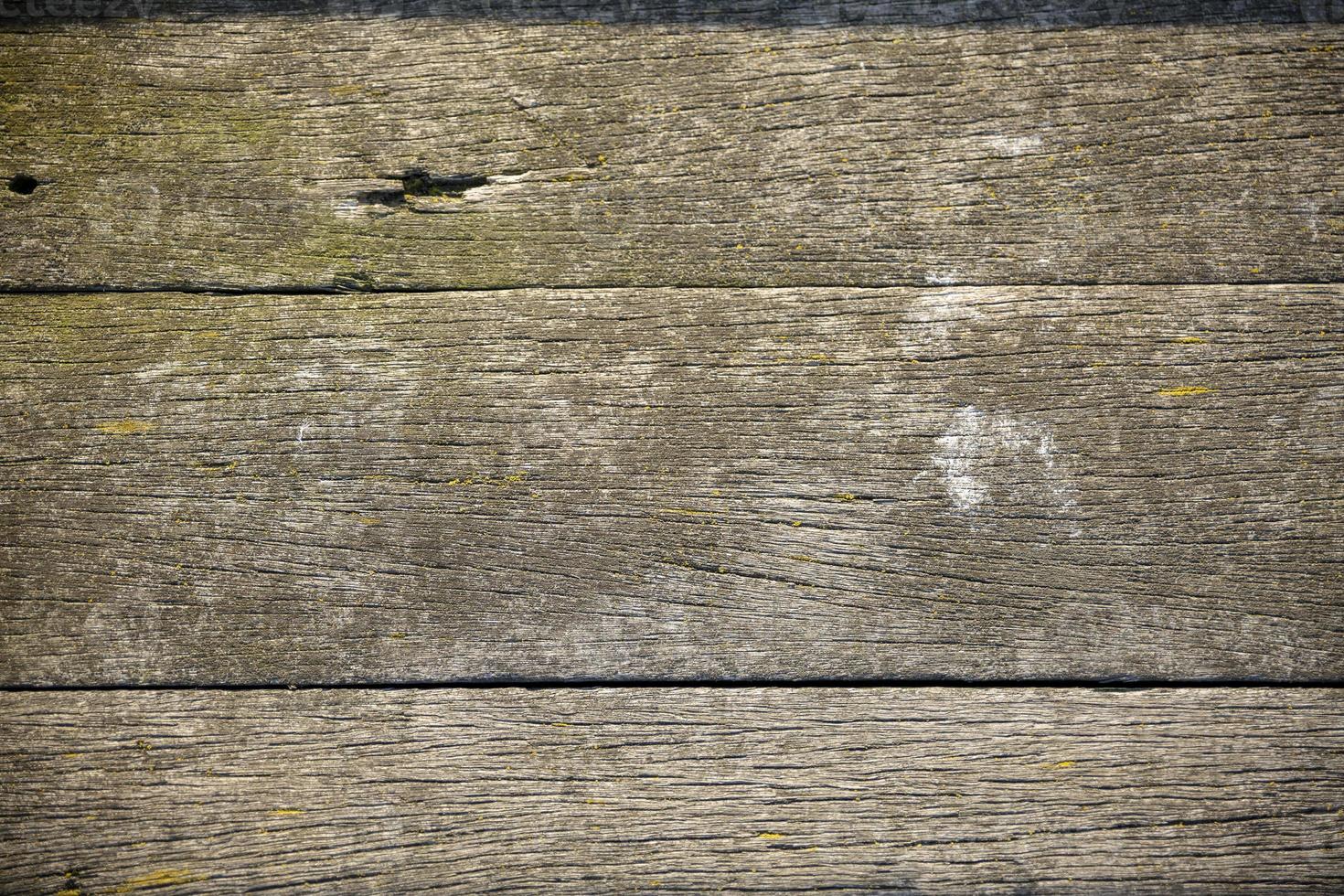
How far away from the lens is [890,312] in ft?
3.62

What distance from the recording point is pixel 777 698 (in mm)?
1084

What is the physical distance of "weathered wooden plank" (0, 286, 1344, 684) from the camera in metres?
1.08

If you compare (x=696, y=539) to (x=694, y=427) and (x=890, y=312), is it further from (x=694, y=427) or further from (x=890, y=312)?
(x=890, y=312)

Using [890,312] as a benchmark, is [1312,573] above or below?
below

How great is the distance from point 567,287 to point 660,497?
0.31 m

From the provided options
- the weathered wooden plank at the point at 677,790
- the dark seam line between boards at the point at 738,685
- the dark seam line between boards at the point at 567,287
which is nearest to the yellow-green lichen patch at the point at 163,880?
the weathered wooden plank at the point at 677,790

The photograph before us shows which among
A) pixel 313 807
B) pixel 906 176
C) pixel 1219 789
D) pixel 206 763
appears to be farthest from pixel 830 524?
pixel 206 763

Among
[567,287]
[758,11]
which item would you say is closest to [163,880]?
[567,287]

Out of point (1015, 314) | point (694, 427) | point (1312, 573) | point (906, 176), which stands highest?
point (906, 176)

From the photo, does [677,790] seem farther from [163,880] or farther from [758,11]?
[758,11]

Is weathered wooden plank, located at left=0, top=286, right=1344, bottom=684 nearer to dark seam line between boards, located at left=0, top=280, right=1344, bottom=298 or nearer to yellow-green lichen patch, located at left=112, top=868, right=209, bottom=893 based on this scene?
dark seam line between boards, located at left=0, top=280, right=1344, bottom=298

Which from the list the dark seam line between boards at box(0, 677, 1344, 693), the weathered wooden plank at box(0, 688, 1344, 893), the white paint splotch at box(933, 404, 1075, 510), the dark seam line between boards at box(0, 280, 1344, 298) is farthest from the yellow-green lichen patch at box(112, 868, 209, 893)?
the white paint splotch at box(933, 404, 1075, 510)

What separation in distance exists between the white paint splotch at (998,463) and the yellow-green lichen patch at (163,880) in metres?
1.09

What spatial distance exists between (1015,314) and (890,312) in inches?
6.6
